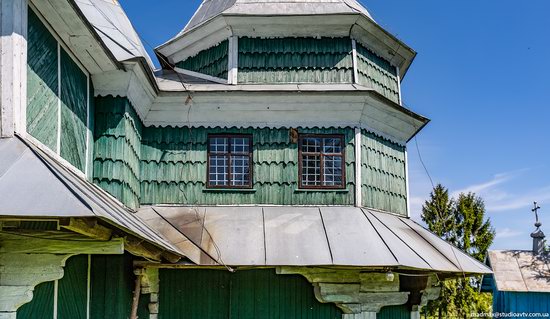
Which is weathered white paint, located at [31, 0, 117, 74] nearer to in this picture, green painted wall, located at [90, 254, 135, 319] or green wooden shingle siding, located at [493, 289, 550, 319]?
green painted wall, located at [90, 254, 135, 319]

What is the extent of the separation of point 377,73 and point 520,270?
10335 mm

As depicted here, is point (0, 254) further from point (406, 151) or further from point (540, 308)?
point (540, 308)

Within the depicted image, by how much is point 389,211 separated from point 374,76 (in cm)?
251

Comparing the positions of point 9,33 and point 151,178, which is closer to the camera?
point 9,33

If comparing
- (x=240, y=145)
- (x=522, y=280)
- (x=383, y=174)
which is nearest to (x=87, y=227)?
(x=240, y=145)

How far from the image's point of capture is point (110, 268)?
852 centimetres

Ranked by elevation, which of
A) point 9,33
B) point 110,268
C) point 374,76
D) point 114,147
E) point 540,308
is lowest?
point 540,308

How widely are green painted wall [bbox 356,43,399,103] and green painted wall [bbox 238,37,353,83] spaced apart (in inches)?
10.7

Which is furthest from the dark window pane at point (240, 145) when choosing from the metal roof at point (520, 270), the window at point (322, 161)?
the metal roof at point (520, 270)

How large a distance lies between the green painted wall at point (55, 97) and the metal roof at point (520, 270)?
14.1 meters

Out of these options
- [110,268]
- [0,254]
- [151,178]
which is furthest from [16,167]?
[151,178]

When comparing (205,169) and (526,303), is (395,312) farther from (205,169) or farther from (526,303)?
(526,303)

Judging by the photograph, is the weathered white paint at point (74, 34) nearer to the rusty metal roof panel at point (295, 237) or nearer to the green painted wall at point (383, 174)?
the rusty metal roof panel at point (295, 237)

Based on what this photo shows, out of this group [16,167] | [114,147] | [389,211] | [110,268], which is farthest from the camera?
[389,211]
